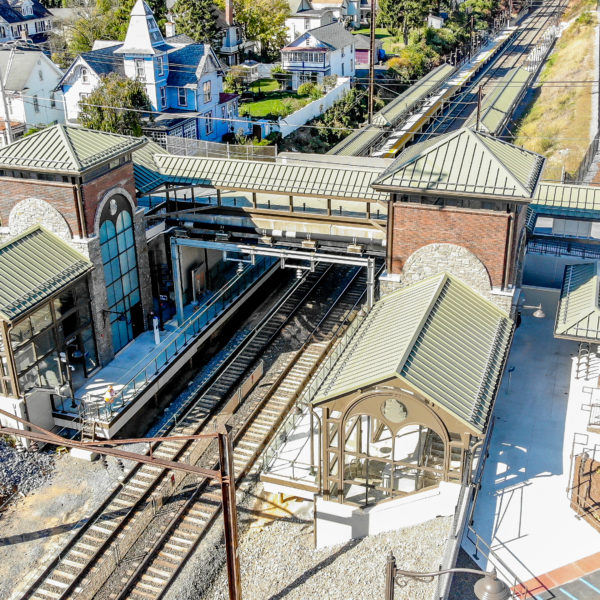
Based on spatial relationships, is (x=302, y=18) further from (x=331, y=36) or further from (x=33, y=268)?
(x=33, y=268)

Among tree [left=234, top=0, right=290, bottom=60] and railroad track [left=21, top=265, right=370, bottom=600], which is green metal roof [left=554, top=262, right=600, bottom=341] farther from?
tree [left=234, top=0, right=290, bottom=60]

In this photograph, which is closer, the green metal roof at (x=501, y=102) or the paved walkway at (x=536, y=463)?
the paved walkway at (x=536, y=463)

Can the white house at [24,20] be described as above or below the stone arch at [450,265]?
above

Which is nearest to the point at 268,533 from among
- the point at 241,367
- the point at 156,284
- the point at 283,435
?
the point at 283,435

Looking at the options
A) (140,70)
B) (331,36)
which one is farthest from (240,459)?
(331,36)

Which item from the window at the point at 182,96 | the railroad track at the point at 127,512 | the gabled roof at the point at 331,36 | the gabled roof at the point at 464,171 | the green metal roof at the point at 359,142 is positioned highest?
the gabled roof at the point at 331,36

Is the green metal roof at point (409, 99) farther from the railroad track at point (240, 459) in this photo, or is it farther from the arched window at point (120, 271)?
the arched window at point (120, 271)

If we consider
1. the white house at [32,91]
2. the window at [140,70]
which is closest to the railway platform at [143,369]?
the window at [140,70]
